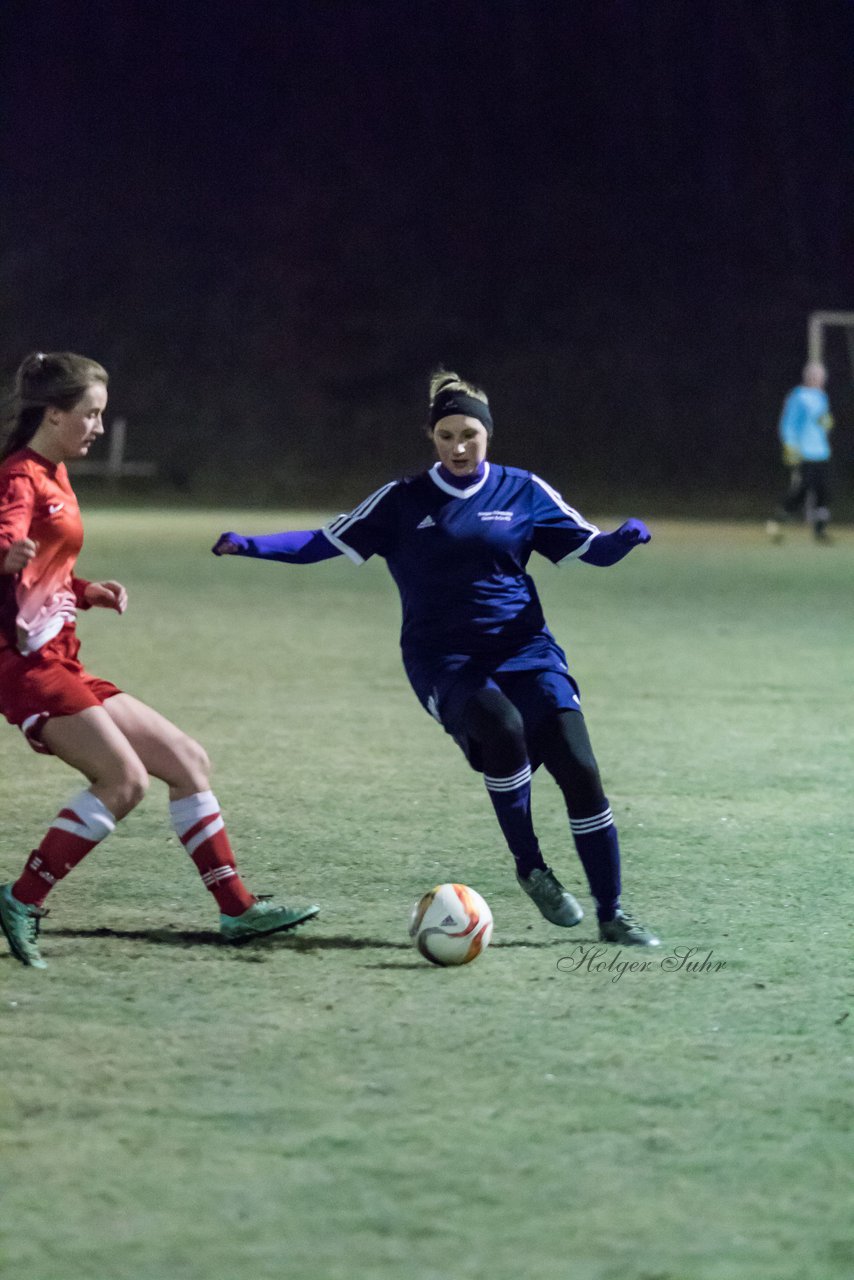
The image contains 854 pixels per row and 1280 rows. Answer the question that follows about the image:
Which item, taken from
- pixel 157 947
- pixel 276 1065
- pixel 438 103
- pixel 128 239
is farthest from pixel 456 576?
pixel 438 103

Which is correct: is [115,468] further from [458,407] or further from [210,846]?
[210,846]

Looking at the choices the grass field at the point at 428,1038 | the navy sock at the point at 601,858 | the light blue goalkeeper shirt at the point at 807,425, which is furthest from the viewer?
the light blue goalkeeper shirt at the point at 807,425

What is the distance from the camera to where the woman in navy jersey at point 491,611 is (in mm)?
5195

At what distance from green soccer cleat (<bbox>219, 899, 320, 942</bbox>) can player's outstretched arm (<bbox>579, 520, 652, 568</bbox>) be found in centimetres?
140

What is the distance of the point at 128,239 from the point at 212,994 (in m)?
44.6

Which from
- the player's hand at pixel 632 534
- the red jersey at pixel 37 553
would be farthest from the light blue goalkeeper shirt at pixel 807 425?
the red jersey at pixel 37 553

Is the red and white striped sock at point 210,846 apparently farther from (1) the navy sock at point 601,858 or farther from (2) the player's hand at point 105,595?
(1) the navy sock at point 601,858

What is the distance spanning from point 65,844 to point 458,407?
68.6 inches

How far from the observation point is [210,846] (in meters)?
5.09

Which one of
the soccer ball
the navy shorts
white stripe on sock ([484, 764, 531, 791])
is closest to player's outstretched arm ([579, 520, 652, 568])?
the navy shorts

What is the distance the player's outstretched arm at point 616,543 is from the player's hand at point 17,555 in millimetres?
1740

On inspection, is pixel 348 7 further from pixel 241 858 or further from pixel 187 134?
pixel 241 858

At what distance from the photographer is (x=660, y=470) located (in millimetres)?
39344
